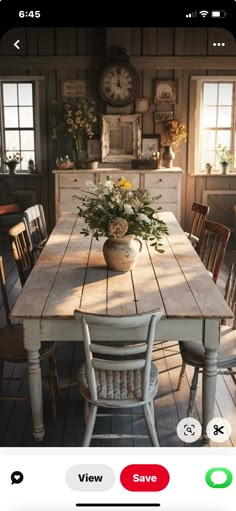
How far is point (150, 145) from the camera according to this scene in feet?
21.7

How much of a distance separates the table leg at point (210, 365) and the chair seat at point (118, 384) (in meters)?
0.21

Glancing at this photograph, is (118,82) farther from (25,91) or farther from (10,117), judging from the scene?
(10,117)

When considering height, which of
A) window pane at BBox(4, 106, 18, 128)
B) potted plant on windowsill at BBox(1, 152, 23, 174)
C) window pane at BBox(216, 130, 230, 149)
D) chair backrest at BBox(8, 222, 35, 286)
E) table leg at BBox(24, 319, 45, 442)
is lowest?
table leg at BBox(24, 319, 45, 442)

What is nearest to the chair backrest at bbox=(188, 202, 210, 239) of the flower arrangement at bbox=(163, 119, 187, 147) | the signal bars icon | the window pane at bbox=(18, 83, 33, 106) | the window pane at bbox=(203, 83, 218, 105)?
the flower arrangement at bbox=(163, 119, 187, 147)

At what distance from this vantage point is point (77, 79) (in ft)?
21.2

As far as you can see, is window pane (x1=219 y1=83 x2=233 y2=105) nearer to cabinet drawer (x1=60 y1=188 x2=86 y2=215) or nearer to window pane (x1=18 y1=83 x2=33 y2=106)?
cabinet drawer (x1=60 y1=188 x2=86 y2=215)

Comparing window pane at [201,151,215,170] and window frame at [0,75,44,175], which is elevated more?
window frame at [0,75,44,175]

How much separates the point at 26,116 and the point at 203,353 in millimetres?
4915

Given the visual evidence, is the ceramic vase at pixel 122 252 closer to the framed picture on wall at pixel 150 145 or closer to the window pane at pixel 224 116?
the framed picture on wall at pixel 150 145

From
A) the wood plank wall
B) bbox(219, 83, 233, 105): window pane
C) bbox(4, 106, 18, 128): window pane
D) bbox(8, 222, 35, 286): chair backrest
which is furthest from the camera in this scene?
bbox(4, 106, 18, 128): window pane

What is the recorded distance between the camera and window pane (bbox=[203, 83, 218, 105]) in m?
6.55

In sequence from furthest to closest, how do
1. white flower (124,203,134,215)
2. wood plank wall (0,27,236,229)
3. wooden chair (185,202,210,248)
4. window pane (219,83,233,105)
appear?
1. window pane (219,83,233,105)
2. wood plank wall (0,27,236,229)
3. wooden chair (185,202,210,248)
4. white flower (124,203,134,215)

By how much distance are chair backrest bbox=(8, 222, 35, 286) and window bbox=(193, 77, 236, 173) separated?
3584 mm

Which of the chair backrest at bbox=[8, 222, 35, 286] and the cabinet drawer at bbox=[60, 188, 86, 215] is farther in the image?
the cabinet drawer at bbox=[60, 188, 86, 215]
